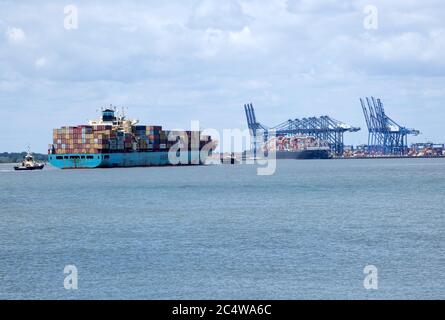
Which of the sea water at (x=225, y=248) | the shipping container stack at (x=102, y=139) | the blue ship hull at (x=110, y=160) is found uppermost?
the shipping container stack at (x=102, y=139)

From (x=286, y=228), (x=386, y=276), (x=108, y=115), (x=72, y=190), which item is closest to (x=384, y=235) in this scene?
(x=286, y=228)

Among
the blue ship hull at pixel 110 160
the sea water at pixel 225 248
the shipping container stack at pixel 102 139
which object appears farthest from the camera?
the blue ship hull at pixel 110 160

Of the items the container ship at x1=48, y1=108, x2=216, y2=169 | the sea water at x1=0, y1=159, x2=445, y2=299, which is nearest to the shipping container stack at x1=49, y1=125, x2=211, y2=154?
the container ship at x1=48, y1=108, x2=216, y2=169

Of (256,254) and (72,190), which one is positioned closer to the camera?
(256,254)

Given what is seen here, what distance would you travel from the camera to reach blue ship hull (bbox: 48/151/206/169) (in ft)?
454

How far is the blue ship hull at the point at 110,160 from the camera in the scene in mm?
138500

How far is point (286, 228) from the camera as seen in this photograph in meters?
41.2

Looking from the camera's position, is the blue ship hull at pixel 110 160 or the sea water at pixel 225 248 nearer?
the sea water at pixel 225 248

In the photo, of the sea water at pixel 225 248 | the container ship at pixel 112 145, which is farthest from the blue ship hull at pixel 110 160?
the sea water at pixel 225 248

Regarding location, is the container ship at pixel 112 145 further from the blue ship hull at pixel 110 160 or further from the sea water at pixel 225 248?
the sea water at pixel 225 248

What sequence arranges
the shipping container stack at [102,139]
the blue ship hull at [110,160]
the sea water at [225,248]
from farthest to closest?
the blue ship hull at [110,160]
the shipping container stack at [102,139]
the sea water at [225,248]

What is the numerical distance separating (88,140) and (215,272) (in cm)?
10934

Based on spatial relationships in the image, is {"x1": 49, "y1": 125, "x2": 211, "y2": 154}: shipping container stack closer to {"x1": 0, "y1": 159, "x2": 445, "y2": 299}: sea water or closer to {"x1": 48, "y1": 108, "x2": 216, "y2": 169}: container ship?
{"x1": 48, "y1": 108, "x2": 216, "y2": 169}: container ship
